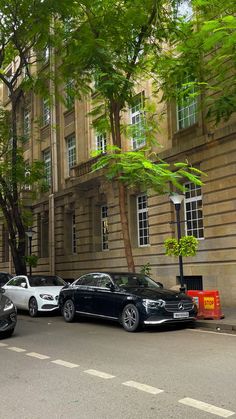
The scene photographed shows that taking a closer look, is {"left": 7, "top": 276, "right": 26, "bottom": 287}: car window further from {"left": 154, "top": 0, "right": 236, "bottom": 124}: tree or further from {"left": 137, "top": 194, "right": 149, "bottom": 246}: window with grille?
{"left": 154, "top": 0, "right": 236, "bottom": 124}: tree

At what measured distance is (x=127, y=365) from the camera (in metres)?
7.57

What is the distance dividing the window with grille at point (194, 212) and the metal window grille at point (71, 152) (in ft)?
34.9

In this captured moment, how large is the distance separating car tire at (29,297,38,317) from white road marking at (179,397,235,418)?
428 inches

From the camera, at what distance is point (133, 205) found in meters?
22.7

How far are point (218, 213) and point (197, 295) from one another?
15.8 ft

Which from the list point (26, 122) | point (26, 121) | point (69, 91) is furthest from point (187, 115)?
point (26, 121)

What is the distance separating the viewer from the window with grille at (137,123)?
18.5 meters

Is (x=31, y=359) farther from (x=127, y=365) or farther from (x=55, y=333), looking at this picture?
(x=55, y=333)

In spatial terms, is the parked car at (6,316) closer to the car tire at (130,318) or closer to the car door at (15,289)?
the car tire at (130,318)

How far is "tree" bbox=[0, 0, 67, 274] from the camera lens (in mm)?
15219

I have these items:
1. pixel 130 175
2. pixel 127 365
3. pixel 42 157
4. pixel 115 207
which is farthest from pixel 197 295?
pixel 42 157

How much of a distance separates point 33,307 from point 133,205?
8.47 m

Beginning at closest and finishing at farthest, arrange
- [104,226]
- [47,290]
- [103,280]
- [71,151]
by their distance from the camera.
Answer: [103,280]
[47,290]
[104,226]
[71,151]

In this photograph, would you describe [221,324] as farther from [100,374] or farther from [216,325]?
[100,374]
